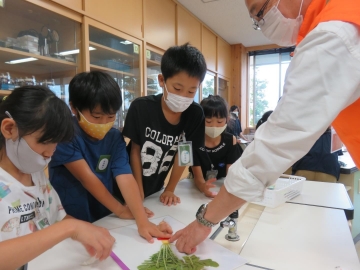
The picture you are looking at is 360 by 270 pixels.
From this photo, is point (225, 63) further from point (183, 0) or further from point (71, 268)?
point (71, 268)

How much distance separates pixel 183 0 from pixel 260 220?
3.29 metres

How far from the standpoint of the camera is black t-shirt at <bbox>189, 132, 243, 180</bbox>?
5.07 ft

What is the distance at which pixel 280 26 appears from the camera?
31.9 inches

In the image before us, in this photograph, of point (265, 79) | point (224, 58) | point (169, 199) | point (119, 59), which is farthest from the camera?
point (265, 79)

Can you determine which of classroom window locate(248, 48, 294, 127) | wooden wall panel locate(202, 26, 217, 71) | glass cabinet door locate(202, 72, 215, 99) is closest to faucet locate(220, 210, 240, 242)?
glass cabinet door locate(202, 72, 215, 99)

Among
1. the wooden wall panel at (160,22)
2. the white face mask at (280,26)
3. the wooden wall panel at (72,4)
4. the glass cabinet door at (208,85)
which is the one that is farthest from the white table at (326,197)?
the glass cabinet door at (208,85)

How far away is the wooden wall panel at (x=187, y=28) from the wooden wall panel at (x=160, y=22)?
0.15 m

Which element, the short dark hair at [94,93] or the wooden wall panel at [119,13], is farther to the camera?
the wooden wall panel at [119,13]

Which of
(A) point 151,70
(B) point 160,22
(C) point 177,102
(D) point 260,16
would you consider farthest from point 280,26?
(B) point 160,22

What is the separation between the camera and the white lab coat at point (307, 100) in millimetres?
513

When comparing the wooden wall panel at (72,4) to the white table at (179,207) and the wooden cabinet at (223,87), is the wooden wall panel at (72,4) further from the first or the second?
the wooden cabinet at (223,87)

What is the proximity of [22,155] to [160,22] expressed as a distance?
2791mm

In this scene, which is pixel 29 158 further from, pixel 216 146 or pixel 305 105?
pixel 216 146

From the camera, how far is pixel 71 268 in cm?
64
